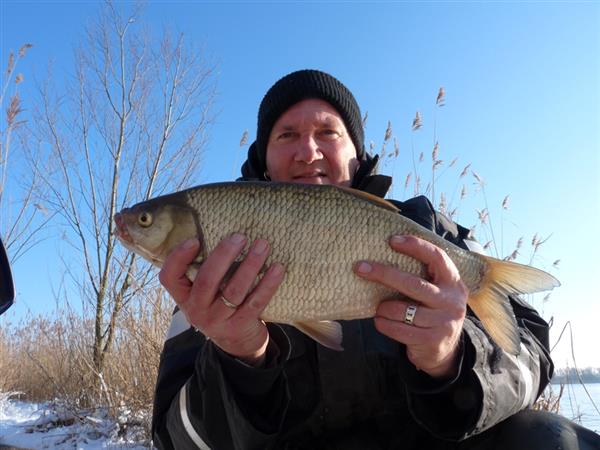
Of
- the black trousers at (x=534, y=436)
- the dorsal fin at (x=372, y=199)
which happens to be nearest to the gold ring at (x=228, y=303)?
the dorsal fin at (x=372, y=199)

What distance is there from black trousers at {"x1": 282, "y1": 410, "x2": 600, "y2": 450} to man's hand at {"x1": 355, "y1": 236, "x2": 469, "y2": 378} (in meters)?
0.44

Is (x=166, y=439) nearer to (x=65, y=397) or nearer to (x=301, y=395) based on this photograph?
(x=301, y=395)

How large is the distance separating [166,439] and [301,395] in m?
0.60

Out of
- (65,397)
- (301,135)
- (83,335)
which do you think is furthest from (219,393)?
(83,335)

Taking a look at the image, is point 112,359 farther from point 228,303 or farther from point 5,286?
point 228,303

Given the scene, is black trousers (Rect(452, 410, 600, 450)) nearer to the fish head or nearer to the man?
the man

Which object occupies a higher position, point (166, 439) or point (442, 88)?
point (442, 88)

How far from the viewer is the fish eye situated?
1.68m

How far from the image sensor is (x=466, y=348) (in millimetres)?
1621

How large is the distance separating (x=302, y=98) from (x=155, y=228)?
1.49 meters

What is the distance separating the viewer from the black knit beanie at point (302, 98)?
2.82 m

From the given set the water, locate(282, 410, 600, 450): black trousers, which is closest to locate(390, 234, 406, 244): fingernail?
locate(282, 410, 600, 450): black trousers

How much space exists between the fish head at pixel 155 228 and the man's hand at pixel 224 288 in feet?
0.34

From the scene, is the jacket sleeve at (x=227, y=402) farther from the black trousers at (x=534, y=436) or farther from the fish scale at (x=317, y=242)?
the black trousers at (x=534, y=436)
